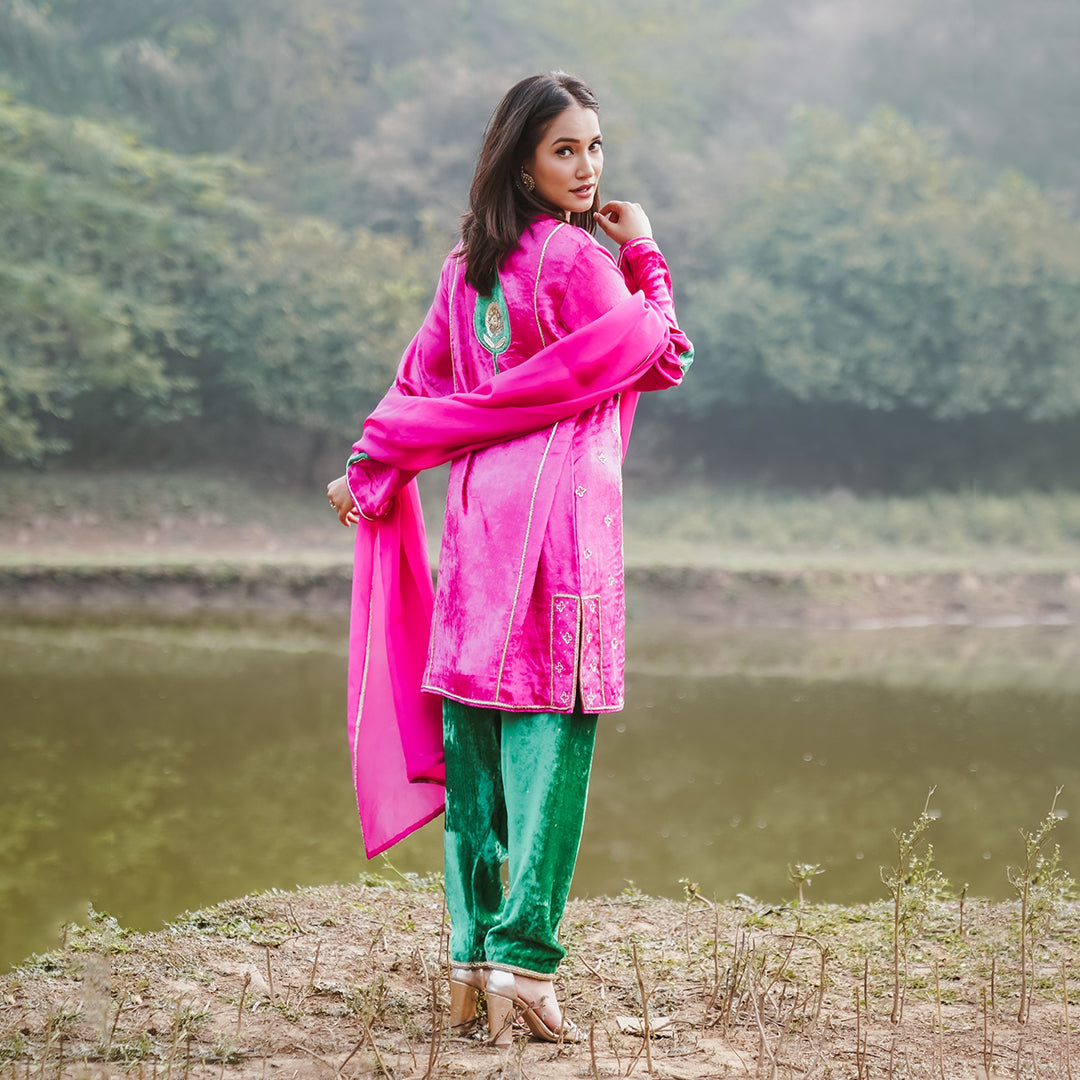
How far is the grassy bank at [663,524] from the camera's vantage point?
11648mm

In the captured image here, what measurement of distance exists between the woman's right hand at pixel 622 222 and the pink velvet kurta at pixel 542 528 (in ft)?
0.24

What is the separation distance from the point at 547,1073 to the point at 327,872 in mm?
1789

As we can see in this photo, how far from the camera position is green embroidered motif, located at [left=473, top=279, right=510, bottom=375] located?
1791 mm

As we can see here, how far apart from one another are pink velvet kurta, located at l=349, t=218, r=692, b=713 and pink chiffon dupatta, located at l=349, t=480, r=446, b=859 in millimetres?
123

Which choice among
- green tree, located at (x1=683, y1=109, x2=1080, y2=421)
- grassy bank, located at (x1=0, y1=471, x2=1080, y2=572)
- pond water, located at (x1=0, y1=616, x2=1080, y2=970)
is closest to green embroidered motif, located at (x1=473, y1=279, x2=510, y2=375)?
pond water, located at (x1=0, y1=616, x2=1080, y2=970)

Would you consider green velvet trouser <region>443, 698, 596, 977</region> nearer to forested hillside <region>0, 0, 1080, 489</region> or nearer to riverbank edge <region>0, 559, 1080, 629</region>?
riverbank edge <region>0, 559, 1080, 629</region>

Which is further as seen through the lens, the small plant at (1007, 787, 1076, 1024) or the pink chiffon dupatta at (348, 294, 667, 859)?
the small plant at (1007, 787, 1076, 1024)

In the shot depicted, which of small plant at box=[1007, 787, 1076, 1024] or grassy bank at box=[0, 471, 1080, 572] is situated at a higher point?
grassy bank at box=[0, 471, 1080, 572]

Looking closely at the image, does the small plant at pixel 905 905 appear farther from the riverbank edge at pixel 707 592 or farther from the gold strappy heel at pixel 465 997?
the riverbank edge at pixel 707 592

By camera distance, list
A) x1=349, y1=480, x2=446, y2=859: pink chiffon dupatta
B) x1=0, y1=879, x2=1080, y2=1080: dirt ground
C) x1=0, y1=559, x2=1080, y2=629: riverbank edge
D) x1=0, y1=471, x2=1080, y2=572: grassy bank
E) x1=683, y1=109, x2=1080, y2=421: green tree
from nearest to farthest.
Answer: x1=0, y1=879, x2=1080, y2=1080: dirt ground, x1=349, y1=480, x2=446, y2=859: pink chiffon dupatta, x1=0, y1=559, x2=1080, y2=629: riverbank edge, x1=0, y1=471, x2=1080, y2=572: grassy bank, x1=683, y1=109, x2=1080, y2=421: green tree

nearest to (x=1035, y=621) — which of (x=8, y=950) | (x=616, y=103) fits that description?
(x=8, y=950)

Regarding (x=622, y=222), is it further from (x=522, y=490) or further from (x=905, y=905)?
(x=905, y=905)

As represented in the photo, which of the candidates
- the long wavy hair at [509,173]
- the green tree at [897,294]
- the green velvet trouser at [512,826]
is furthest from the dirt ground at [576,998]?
the green tree at [897,294]

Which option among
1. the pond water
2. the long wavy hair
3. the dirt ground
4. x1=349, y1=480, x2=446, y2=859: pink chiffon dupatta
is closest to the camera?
the dirt ground
